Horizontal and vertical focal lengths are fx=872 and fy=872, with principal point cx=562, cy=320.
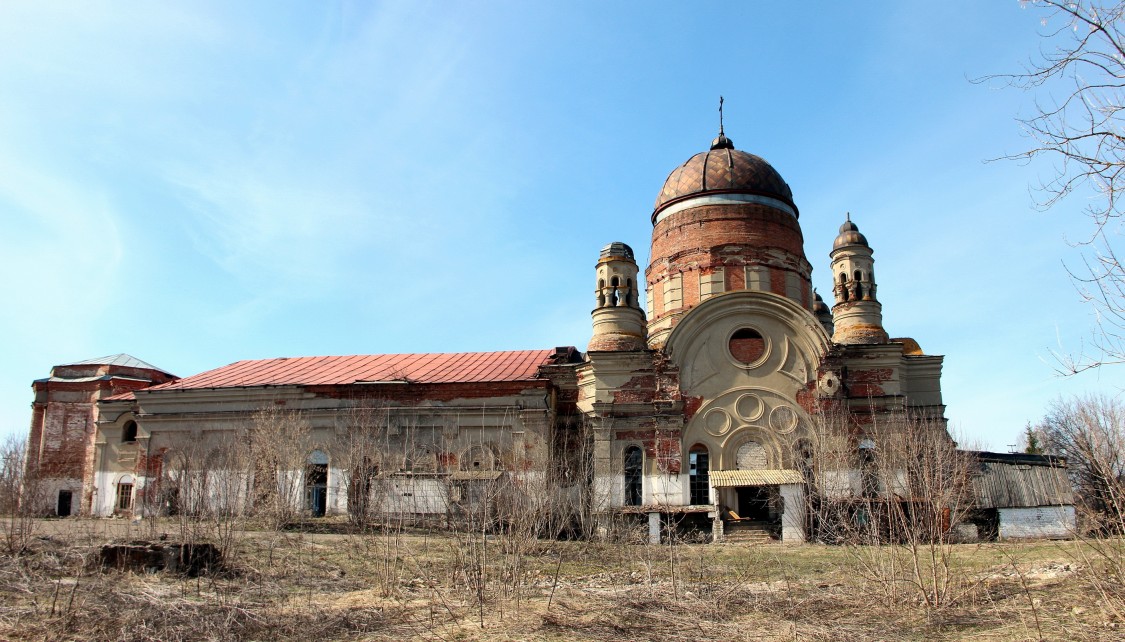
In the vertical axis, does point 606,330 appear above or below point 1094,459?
above

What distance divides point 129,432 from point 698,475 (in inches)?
788

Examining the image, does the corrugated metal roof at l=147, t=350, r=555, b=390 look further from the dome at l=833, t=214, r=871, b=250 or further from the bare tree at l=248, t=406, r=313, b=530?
the dome at l=833, t=214, r=871, b=250

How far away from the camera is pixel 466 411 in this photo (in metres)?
27.0

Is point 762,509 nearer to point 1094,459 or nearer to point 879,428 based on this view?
point 879,428

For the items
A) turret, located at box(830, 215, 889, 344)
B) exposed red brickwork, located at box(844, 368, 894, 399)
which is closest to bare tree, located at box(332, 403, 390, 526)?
exposed red brickwork, located at box(844, 368, 894, 399)

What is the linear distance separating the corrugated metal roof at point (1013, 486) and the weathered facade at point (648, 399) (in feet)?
6.70

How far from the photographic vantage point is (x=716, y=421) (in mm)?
25047

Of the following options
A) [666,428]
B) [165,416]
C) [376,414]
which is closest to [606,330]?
[666,428]

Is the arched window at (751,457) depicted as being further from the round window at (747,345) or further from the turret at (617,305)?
the turret at (617,305)

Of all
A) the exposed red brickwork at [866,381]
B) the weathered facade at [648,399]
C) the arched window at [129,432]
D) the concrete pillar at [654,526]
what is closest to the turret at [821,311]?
the weathered facade at [648,399]

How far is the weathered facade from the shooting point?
24453mm

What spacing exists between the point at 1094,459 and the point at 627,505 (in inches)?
647

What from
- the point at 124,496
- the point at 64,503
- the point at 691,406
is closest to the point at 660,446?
the point at 691,406

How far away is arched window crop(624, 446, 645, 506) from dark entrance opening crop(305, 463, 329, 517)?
30.2ft
